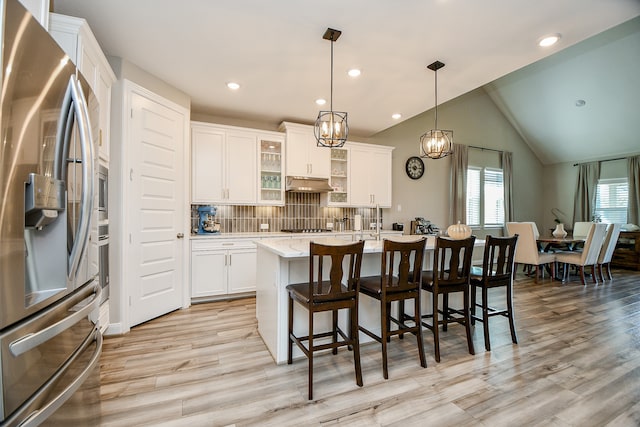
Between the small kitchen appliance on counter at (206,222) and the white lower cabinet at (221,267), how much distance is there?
0.32m

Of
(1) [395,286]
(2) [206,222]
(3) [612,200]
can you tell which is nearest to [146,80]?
(2) [206,222]

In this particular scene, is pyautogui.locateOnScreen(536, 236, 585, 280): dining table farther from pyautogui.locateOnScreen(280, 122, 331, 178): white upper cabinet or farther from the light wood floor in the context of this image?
pyautogui.locateOnScreen(280, 122, 331, 178): white upper cabinet

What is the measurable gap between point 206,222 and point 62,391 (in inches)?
131

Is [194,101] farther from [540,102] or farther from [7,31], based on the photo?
[540,102]

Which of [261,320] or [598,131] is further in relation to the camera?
[598,131]

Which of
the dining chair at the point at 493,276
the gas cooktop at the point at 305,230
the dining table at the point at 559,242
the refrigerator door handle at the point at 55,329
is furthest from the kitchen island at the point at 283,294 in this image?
the dining table at the point at 559,242

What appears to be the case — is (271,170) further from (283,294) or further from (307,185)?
(283,294)

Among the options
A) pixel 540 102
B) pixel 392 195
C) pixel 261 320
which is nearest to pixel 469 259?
pixel 261 320

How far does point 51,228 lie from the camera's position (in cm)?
102

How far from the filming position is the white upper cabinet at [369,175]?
17.2ft

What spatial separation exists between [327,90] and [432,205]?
378 cm

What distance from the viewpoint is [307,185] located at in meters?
4.76

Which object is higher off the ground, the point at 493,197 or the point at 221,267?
the point at 493,197

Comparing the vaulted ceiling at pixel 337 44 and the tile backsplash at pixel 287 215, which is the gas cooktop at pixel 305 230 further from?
the vaulted ceiling at pixel 337 44
